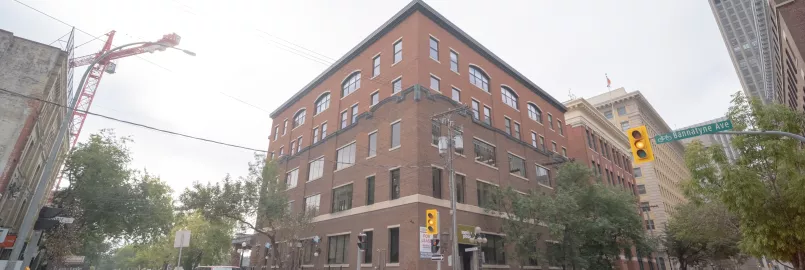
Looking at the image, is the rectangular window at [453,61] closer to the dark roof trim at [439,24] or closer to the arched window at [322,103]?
the dark roof trim at [439,24]

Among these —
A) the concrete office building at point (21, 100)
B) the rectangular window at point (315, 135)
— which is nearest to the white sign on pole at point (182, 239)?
the concrete office building at point (21, 100)

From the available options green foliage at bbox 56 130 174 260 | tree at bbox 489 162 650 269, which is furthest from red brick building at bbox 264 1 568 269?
green foliage at bbox 56 130 174 260

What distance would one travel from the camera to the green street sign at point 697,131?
1052 cm

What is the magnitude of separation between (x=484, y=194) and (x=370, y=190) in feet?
Answer: 28.1

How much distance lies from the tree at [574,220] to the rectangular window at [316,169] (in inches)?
618

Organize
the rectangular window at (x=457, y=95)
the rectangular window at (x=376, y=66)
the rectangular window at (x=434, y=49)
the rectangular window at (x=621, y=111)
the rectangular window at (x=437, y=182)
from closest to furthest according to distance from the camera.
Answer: the rectangular window at (x=437, y=182) → the rectangular window at (x=434, y=49) → the rectangular window at (x=457, y=95) → the rectangular window at (x=376, y=66) → the rectangular window at (x=621, y=111)

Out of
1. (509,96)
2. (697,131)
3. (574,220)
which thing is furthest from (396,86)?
(697,131)

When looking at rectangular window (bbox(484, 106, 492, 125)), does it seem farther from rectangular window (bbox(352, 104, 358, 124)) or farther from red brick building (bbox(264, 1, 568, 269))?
rectangular window (bbox(352, 104, 358, 124))

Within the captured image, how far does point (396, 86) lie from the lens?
98.2ft

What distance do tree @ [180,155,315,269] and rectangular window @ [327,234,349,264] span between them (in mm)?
2255

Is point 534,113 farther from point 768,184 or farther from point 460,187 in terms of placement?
point 768,184

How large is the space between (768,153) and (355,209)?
74.7 ft

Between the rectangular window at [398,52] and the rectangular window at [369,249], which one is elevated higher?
the rectangular window at [398,52]

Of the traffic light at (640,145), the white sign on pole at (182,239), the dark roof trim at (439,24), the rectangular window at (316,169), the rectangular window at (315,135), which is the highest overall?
the dark roof trim at (439,24)
